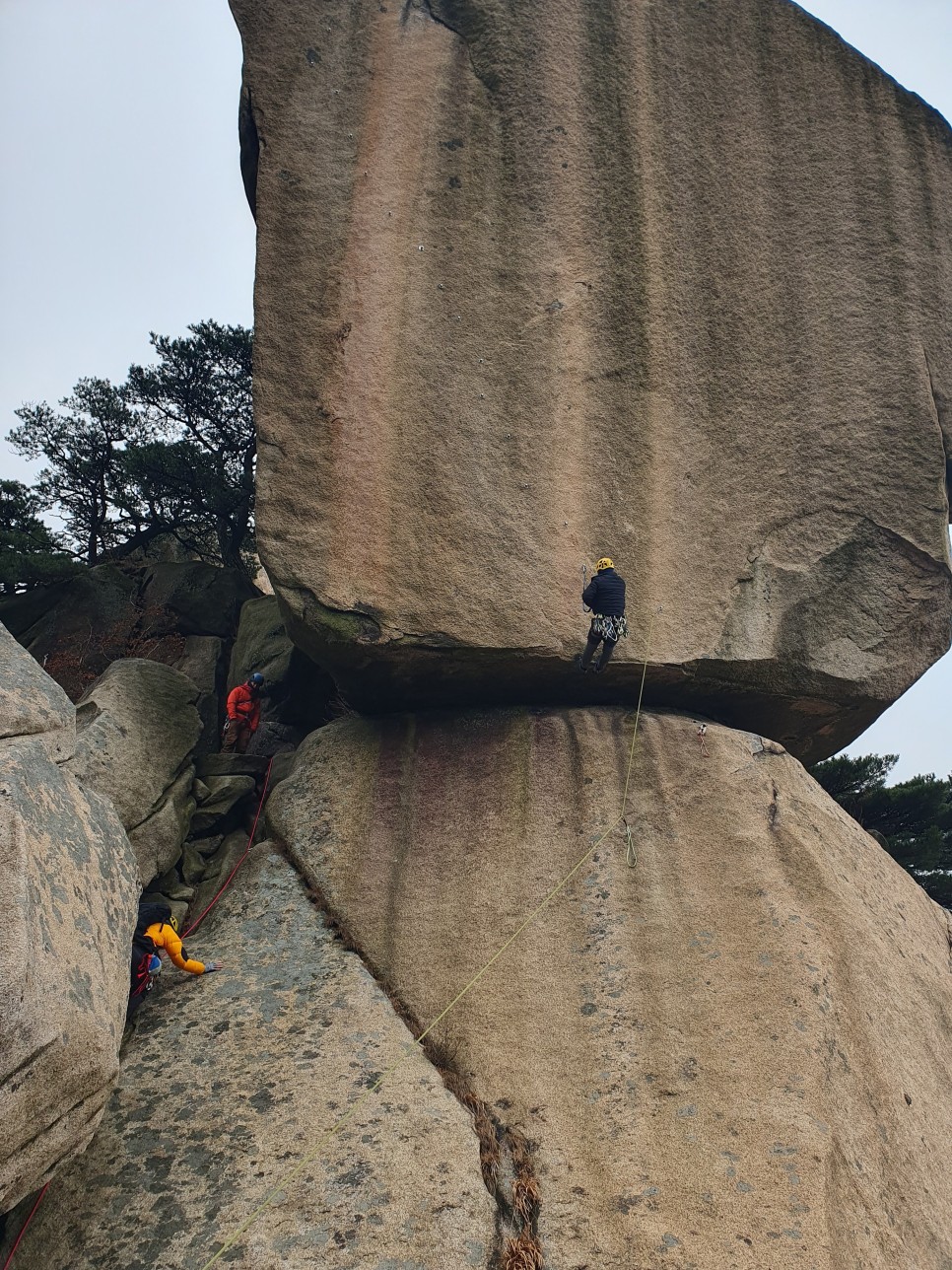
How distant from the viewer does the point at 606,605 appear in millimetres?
7598

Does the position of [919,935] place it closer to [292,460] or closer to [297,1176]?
[297,1176]

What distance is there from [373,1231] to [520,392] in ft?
19.7

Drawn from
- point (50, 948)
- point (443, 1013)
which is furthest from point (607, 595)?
point (50, 948)

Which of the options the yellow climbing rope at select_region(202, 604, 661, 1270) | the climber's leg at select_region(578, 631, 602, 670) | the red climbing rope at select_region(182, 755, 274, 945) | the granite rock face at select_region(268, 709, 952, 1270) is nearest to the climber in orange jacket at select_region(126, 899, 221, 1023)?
the red climbing rope at select_region(182, 755, 274, 945)

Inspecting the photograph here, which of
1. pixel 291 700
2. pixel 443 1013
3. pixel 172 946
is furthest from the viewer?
pixel 291 700

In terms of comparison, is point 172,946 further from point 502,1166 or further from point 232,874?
point 502,1166

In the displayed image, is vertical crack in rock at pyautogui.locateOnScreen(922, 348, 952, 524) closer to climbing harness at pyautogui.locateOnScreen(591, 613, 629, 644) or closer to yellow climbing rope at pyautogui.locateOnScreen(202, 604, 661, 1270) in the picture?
yellow climbing rope at pyautogui.locateOnScreen(202, 604, 661, 1270)

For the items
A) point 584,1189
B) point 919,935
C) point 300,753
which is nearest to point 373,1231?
point 584,1189

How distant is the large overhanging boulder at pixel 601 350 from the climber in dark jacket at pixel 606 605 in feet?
1.08

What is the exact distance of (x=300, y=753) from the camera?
8.68 m

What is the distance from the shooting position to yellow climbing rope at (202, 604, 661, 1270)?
17.0 feet

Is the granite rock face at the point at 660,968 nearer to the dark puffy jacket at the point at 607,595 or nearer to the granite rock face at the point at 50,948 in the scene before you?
the dark puffy jacket at the point at 607,595

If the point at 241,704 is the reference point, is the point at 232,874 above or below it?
below

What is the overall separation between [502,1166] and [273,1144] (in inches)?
49.3
